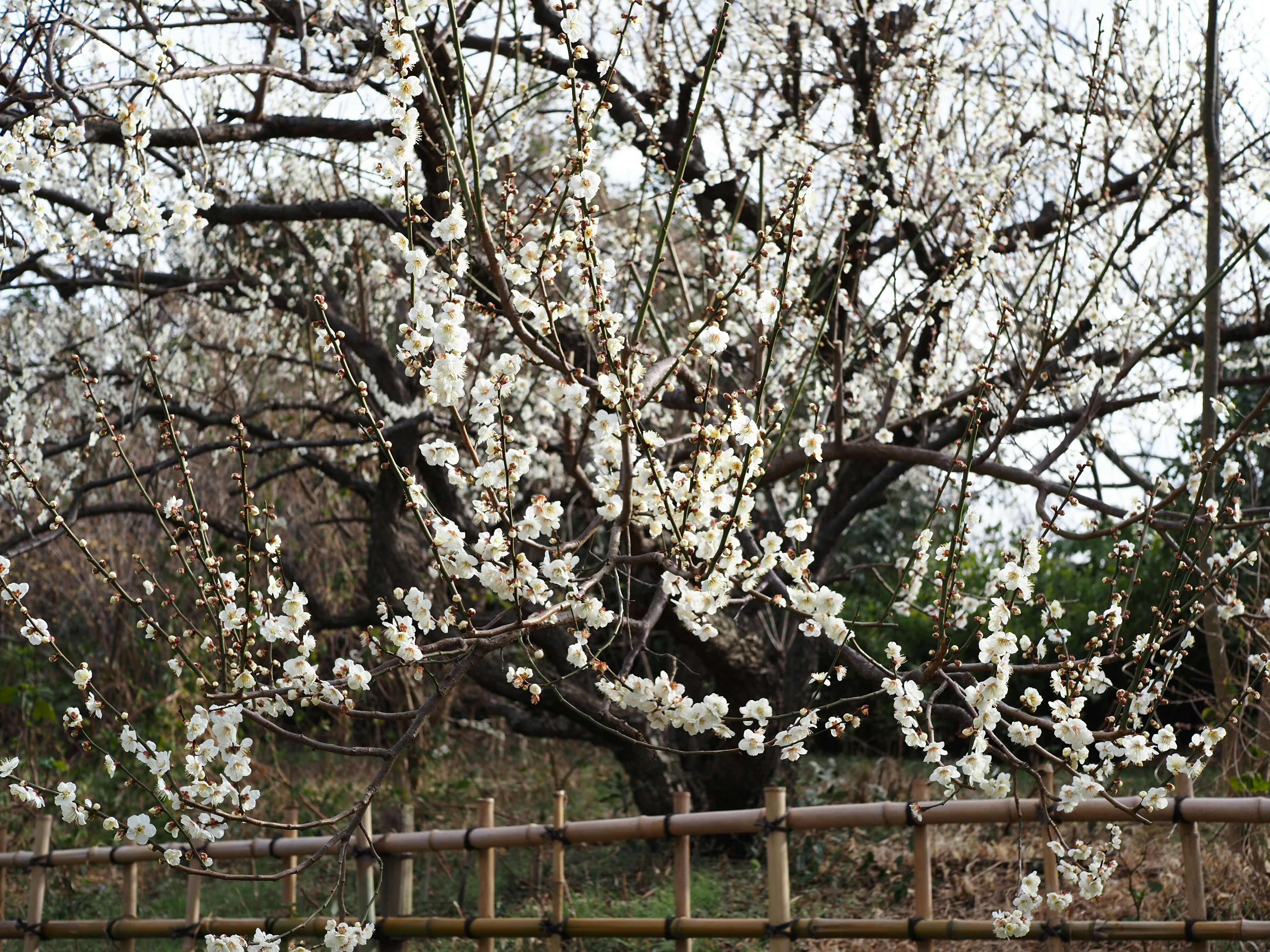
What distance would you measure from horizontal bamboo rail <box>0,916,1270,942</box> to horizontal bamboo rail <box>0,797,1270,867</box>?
0.67 ft

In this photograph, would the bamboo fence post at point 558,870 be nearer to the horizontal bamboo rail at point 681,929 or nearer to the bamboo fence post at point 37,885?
the horizontal bamboo rail at point 681,929

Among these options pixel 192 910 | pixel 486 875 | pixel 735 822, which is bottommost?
pixel 192 910

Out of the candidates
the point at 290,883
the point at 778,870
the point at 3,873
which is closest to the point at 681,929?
the point at 778,870

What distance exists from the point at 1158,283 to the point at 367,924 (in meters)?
4.26

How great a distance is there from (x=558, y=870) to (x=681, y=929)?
0.43m

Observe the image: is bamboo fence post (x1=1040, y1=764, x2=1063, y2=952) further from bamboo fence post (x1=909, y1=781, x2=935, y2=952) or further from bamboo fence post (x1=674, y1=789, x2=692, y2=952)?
bamboo fence post (x1=674, y1=789, x2=692, y2=952)

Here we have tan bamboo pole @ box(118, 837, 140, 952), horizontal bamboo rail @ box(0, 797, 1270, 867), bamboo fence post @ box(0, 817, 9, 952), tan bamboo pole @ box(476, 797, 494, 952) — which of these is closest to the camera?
horizontal bamboo rail @ box(0, 797, 1270, 867)

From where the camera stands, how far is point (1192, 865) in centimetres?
273

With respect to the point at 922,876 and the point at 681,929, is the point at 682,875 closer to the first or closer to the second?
the point at 681,929

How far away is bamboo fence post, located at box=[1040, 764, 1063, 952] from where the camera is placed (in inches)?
110

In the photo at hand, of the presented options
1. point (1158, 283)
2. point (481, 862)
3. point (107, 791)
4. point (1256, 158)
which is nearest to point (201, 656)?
point (107, 791)

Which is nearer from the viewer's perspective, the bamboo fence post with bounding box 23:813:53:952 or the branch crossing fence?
the branch crossing fence

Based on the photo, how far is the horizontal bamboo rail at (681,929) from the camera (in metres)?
2.68

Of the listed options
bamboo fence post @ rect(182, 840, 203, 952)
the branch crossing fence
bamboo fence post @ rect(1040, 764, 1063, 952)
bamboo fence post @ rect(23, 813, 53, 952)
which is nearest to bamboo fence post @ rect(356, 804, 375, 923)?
the branch crossing fence
